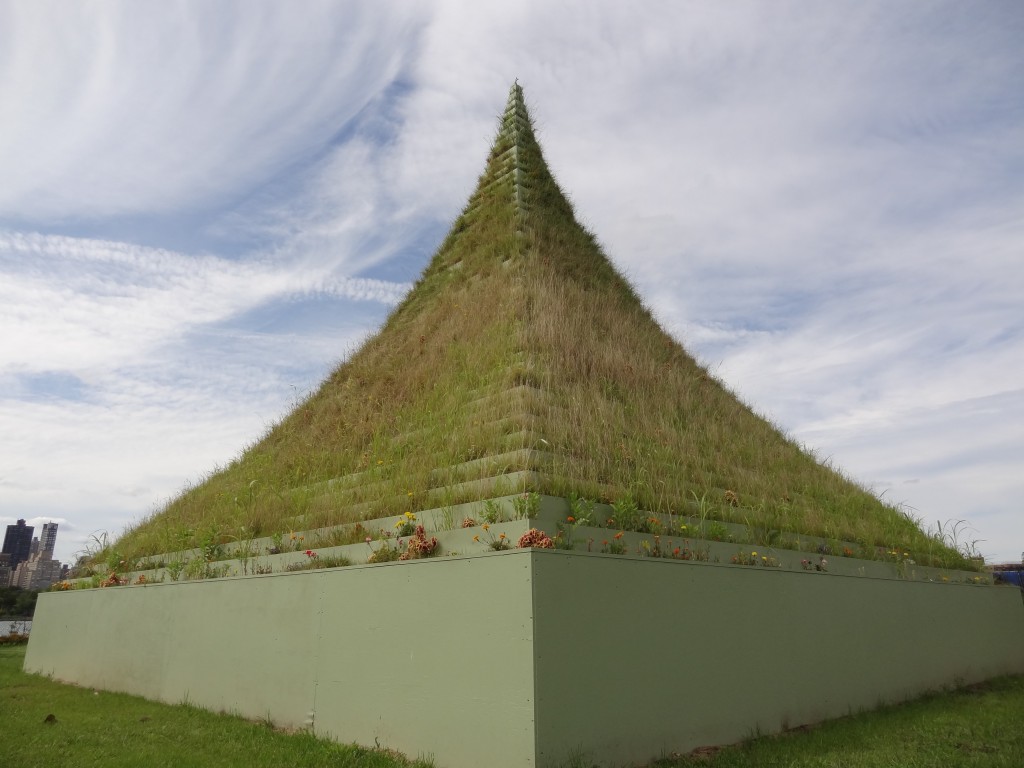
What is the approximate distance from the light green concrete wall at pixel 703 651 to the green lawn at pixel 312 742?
0.20m

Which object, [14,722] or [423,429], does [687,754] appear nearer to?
[423,429]

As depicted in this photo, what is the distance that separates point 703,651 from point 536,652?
160cm

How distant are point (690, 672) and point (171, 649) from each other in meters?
5.01

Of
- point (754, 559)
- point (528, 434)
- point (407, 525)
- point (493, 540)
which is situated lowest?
point (754, 559)

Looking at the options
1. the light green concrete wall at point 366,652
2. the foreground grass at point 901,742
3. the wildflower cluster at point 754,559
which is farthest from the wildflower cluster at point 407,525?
the wildflower cluster at point 754,559

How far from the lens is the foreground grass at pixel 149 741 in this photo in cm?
432

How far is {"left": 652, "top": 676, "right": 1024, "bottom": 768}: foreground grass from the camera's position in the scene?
4.36 m

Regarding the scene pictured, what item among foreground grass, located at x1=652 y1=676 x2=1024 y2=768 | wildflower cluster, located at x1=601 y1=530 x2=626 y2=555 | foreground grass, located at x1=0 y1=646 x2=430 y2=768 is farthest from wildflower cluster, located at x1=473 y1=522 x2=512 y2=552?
foreground grass, located at x1=652 y1=676 x2=1024 y2=768

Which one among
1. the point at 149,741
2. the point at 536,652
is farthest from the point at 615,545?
the point at 149,741

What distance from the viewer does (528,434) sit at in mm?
5785

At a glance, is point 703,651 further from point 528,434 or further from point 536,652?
point 528,434

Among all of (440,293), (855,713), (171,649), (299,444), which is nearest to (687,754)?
(855,713)

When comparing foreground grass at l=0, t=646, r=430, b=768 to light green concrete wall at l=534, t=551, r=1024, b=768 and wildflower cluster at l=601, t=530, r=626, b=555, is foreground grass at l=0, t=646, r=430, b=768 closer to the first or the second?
light green concrete wall at l=534, t=551, r=1024, b=768

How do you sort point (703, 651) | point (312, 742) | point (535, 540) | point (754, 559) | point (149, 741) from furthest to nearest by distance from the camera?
point (754, 559) → point (149, 741) → point (703, 651) → point (312, 742) → point (535, 540)
